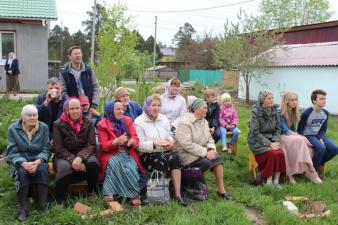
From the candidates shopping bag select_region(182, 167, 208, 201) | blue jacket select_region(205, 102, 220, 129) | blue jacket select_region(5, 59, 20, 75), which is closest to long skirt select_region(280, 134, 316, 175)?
blue jacket select_region(205, 102, 220, 129)

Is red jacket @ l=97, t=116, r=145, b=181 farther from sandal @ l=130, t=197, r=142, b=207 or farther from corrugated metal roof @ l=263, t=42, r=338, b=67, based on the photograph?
corrugated metal roof @ l=263, t=42, r=338, b=67

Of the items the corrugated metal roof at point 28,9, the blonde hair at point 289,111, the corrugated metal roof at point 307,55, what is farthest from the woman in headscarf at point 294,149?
the corrugated metal roof at point 28,9

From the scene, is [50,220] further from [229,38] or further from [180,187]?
[229,38]

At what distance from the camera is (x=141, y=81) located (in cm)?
950

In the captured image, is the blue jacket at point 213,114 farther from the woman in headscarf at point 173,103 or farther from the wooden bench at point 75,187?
the wooden bench at point 75,187

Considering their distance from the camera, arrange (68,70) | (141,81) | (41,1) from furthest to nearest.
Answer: (41,1) → (141,81) → (68,70)

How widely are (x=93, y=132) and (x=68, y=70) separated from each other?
5.06ft

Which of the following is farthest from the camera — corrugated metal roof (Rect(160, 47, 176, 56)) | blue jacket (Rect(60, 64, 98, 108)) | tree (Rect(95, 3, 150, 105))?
corrugated metal roof (Rect(160, 47, 176, 56))

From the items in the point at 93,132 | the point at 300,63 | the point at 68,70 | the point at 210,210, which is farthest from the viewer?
the point at 300,63

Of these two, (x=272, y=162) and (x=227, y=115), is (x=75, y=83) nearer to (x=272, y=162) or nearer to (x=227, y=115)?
(x=227, y=115)

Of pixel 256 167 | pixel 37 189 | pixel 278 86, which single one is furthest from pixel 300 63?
pixel 37 189

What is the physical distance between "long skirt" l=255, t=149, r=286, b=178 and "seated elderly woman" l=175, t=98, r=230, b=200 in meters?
1.03

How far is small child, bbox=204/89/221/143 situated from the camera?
7223 millimetres

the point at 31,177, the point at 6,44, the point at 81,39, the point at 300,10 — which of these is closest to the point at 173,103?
the point at 31,177
